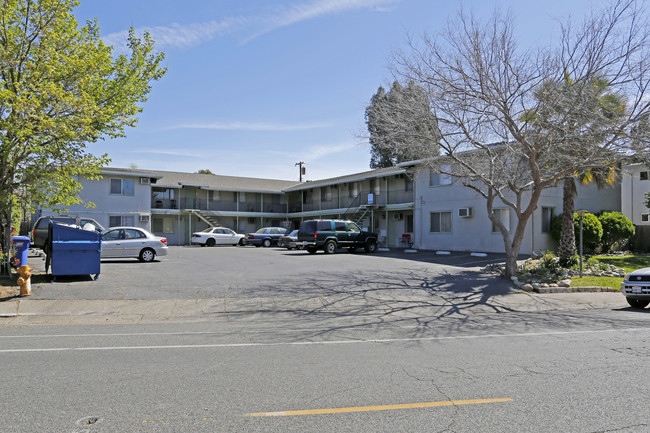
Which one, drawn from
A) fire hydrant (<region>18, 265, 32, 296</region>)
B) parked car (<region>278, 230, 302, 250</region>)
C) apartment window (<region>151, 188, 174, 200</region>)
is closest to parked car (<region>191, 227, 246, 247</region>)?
parked car (<region>278, 230, 302, 250</region>)

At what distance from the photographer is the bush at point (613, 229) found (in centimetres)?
2547

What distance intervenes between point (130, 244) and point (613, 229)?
23539mm

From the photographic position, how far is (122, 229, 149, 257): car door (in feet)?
68.2

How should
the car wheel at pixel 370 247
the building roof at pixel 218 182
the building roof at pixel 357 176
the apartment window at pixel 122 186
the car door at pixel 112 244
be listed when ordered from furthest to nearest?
the building roof at pixel 218 182
the apartment window at pixel 122 186
the building roof at pixel 357 176
the car wheel at pixel 370 247
the car door at pixel 112 244

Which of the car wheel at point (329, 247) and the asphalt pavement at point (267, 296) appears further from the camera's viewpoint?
the car wheel at point (329, 247)

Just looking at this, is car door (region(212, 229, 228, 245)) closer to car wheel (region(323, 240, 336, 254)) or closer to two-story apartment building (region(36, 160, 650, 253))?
→ two-story apartment building (region(36, 160, 650, 253))

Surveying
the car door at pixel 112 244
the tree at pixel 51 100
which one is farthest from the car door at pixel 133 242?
the tree at pixel 51 100

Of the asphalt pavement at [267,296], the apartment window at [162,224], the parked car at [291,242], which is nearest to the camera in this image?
the asphalt pavement at [267,296]

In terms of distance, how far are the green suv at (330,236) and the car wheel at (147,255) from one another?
336 inches

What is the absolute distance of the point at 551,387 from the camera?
5598mm

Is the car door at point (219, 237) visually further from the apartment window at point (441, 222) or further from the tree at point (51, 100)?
the tree at point (51, 100)

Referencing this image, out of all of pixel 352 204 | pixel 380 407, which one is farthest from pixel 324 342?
pixel 352 204

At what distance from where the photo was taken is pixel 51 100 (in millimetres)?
12750

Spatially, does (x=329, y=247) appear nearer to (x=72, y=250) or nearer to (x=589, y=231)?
(x=589, y=231)
